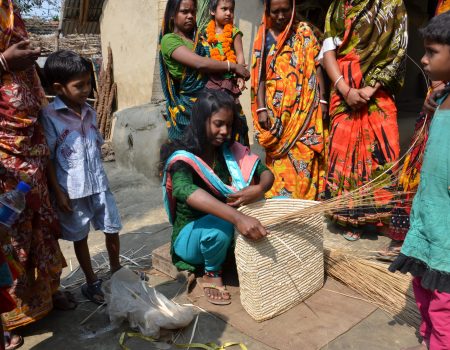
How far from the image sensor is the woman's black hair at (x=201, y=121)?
254 cm

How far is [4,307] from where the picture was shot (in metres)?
1.76

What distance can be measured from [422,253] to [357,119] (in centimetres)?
169

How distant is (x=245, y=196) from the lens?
8.37ft

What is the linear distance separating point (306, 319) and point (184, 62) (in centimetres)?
201

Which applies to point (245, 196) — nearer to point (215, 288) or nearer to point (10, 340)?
point (215, 288)

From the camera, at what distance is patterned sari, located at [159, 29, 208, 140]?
11.0 ft

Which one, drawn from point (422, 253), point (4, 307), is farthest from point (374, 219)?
point (4, 307)

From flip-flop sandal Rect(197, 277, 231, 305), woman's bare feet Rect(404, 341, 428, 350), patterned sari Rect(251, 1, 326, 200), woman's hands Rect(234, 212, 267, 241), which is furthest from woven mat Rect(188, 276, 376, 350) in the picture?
patterned sari Rect(251, 1, 326, 200)

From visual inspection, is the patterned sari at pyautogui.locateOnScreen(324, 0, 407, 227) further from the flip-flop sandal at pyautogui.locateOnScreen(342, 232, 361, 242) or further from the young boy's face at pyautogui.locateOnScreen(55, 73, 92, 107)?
the young boy's face at pyautogui.locateOnScreen(55, 73, 92, 107)

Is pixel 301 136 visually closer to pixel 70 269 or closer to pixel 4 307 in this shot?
pixel 70 269

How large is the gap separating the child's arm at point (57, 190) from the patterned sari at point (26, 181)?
50 millimetres


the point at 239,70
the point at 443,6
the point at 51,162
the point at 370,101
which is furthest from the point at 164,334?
the point at 443,6

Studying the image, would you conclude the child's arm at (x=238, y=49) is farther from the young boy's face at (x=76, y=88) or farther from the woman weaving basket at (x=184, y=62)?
the young boy's face at (x=76, y=88)

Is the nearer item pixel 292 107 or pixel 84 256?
pixel 84 256
